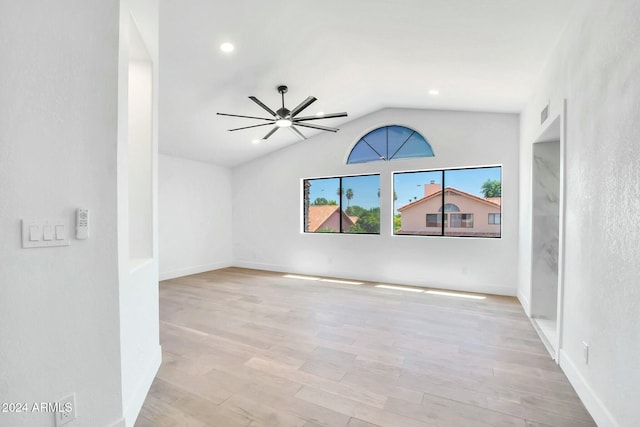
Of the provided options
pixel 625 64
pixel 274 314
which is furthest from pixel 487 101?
pixel 274 314

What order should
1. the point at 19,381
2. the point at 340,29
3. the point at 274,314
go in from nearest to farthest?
the point at 19,381 → the point at 340,29 → the point at 274,314

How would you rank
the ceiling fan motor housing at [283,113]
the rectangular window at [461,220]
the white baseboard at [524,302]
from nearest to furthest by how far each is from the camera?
the white baseboard at [524,302] → the ceiling fan motor housing at [283,113] → the rectangular window at [461,220]

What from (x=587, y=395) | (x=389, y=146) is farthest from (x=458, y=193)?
(x=587, y=395)

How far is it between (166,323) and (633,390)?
4.07 meters

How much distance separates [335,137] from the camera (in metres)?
6.20

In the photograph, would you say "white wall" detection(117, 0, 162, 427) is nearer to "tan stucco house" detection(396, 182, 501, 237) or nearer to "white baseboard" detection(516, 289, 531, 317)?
"white baseboard" detection(516, 289, 531, 317)

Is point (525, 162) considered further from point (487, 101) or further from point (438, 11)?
point (438, 11)

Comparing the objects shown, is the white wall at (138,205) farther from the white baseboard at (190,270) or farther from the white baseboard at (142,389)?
the white baseboard at (190,270)

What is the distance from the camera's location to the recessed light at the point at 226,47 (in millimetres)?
3196

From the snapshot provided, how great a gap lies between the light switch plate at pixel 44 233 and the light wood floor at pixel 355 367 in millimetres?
1281

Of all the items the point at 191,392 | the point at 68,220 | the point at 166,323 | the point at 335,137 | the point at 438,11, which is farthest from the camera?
the point at 335,137

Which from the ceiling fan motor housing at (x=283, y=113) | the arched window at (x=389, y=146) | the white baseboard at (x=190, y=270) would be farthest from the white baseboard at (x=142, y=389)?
the arched window at (x=389, y=146)

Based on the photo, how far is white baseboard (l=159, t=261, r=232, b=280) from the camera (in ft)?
19.6

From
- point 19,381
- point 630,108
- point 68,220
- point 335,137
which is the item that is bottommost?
point 19,381
